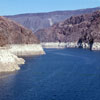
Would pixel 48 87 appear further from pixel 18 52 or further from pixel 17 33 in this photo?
pixel 17 33

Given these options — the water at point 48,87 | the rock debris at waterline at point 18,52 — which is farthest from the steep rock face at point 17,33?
the water at point 48,87

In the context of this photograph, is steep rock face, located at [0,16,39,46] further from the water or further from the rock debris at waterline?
the water

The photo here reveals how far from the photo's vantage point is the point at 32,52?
292ft

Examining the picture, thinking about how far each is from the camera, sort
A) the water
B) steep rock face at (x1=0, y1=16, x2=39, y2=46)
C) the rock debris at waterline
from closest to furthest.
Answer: the water < the rock debris at waterline < steep rock face at (x1=0, y1=16, x2=39, y2=46)

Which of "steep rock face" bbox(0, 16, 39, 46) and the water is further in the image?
"steep rock face" bbox(0, 16, 39, 46)

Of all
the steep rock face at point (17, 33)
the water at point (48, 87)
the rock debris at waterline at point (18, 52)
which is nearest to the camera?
the water at point (48, 87)

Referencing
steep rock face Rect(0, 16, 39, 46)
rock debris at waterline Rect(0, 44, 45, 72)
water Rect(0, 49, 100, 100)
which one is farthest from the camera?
steep rock face Rect(0, 16, 39, 46)

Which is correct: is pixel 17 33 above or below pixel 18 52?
above

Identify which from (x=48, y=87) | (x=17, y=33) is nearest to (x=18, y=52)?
(x=17, y=33)

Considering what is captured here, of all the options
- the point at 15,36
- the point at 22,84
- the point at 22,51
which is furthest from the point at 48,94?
the point at 15,36

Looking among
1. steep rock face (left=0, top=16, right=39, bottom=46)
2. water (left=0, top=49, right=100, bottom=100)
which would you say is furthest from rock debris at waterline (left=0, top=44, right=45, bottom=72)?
steep rock face (left=0, top=16, right=39, bottom=46)

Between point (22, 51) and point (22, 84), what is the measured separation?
163ft

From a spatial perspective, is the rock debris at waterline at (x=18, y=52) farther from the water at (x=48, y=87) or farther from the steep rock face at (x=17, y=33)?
the steep rock face at (x=17, y=33)

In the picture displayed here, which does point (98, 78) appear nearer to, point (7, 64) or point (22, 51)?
point (7, 64)
